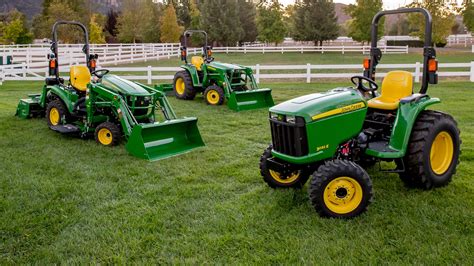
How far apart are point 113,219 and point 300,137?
187 cm

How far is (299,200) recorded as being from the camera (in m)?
4.91


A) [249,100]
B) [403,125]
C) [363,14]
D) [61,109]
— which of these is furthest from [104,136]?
[363,14]

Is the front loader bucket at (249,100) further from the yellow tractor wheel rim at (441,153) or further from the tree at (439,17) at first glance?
the tree at (439,17)

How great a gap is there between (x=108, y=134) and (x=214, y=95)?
4.59 metres

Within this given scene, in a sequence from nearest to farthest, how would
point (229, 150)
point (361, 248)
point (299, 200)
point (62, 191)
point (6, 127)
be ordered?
point (361, 248) < point (299, 200) < point (62, 191) < point (229, 150) < point (6, 127)

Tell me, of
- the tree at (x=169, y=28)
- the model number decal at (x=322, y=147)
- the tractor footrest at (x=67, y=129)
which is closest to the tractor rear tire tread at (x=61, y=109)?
the tractor footrest at (x=67, y=129)

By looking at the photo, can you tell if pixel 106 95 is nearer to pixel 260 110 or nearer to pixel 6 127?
pixel 6 127

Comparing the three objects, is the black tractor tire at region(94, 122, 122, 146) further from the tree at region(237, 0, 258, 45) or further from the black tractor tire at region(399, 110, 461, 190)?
the tree at region(237, 0, 258, 45)

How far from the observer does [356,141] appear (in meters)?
4.95

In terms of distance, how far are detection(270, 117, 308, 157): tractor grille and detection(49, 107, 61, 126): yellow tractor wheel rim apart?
5.08 m

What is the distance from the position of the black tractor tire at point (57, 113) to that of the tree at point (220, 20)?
147 feet

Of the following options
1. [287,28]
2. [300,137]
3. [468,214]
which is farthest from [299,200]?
[287,28]

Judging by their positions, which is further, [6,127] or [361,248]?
[6,127]

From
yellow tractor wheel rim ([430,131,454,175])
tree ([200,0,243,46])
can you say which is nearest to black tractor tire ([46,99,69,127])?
yellow tractor wheel rim ([430,131,454,175])
